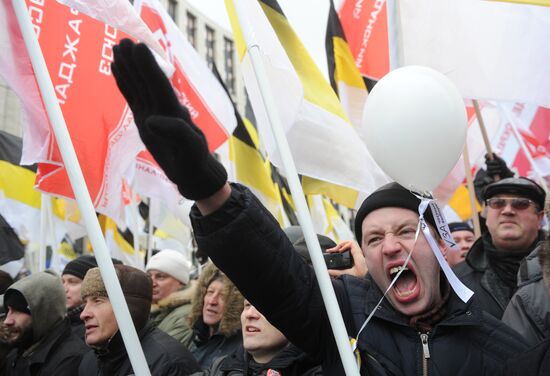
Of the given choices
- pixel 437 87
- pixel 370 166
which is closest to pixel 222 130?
pixel 370 166

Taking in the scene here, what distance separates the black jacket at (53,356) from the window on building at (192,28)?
40.4 m

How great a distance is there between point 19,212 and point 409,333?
6287mm

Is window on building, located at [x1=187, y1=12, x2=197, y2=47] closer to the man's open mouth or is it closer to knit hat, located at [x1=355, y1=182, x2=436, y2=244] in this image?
knit hat, located at [x1=355, y1=182, x2=436, y2=244]

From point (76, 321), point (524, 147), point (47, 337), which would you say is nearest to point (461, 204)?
point (524, 147)

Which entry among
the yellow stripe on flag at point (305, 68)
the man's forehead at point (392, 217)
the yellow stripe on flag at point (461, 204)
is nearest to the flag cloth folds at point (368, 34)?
the yellow stripe on flag at point (305, 68)

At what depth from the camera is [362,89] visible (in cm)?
536

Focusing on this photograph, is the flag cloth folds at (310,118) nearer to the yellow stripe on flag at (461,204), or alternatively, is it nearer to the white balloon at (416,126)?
the white balloon at (416,126)

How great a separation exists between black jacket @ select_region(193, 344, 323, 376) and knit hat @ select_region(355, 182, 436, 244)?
2.20ft

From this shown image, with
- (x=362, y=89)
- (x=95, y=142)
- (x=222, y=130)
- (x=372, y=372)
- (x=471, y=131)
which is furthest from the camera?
(x=471, y=131)

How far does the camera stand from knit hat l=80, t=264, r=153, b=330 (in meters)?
3.74

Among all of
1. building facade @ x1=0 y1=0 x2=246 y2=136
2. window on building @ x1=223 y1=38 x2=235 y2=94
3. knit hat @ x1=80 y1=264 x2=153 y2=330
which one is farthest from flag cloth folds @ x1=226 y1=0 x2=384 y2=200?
window on building @ x1=223 y1=38 x2=235 y2=94

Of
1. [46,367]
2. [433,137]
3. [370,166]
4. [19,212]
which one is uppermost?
[433,137]

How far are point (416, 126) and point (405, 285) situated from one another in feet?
1.88

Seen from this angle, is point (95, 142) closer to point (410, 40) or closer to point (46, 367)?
point (46, 367)
